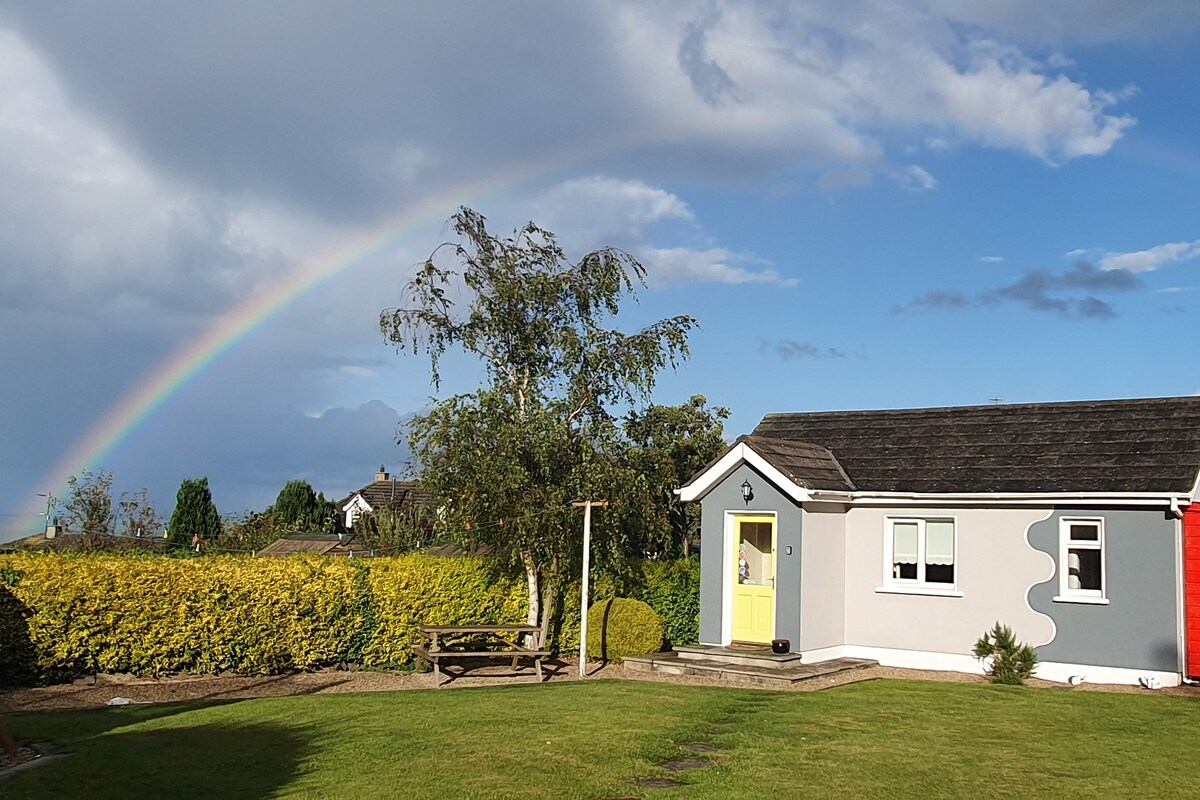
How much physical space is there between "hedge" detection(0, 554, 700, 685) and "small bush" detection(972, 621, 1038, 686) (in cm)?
559

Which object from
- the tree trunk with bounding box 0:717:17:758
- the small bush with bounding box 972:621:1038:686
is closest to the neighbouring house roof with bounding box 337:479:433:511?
the small bush with bounding box 972:621:1038:686

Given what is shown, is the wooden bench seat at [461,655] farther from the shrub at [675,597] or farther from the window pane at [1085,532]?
the window pane at [1085,532]

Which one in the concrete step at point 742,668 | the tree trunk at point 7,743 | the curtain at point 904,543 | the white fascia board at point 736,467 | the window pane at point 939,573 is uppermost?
the white fascia board at point 736,467

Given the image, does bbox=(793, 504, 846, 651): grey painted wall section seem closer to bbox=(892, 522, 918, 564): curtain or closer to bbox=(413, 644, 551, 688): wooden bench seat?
bbox=(892, 522, 918, 564): curtain

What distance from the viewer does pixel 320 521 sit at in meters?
53.2

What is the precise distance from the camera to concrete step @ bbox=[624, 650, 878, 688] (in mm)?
17875

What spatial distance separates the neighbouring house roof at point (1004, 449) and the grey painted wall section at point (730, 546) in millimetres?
492

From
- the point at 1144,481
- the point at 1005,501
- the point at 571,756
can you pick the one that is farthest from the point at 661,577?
the point at 571,756

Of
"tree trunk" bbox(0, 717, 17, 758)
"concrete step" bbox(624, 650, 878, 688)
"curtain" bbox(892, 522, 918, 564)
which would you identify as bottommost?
"tree trunk" bbox(0, 717, 17, 758)

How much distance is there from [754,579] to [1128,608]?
6.56m

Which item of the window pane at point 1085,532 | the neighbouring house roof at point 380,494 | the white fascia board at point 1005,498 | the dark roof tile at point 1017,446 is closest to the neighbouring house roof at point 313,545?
the neighbouring house roof at point 380,494

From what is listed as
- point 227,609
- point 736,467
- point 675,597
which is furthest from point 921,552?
point 227,609

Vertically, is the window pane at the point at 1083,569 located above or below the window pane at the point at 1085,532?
below

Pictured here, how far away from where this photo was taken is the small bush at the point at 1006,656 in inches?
721
